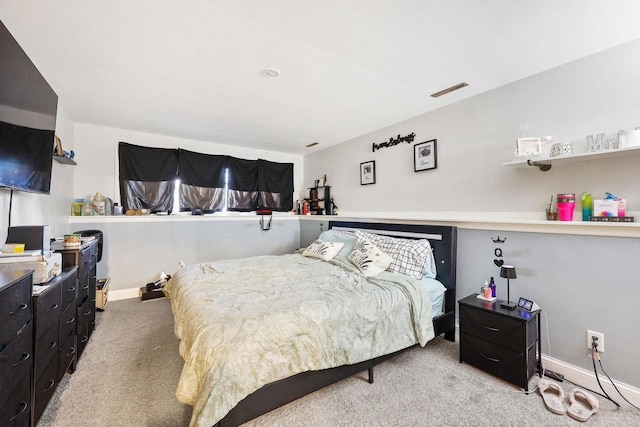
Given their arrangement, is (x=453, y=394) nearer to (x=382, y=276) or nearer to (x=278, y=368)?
(x=382, y=276)

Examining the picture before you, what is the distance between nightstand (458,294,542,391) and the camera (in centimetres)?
193

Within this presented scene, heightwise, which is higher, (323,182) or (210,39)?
(210,39)

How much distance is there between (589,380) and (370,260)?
180cm

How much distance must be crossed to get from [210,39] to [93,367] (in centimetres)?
269

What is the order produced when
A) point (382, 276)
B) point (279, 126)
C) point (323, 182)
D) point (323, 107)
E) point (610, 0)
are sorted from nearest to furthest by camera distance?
point (610, 0) < point (382, 276) < point (323, 107) < point (279, 126) < point (323, 182)

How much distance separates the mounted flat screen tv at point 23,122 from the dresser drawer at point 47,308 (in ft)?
2.27

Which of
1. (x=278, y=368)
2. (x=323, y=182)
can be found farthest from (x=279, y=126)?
(x=278, y=368)

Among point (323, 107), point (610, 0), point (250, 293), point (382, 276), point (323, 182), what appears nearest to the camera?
point (610, 0)

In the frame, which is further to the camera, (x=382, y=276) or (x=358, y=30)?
(x=382, y=276)

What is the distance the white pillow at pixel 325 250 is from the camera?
3272 mm

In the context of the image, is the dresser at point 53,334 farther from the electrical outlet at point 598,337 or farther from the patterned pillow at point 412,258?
the electrical outlet at point 598,337

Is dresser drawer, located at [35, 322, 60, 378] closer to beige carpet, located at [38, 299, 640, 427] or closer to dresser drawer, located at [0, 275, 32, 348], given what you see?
dresser drawer, located at [0, 275, 32, 348]

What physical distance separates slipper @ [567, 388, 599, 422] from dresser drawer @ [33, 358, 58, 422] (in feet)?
10.2

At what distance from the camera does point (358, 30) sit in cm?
174
